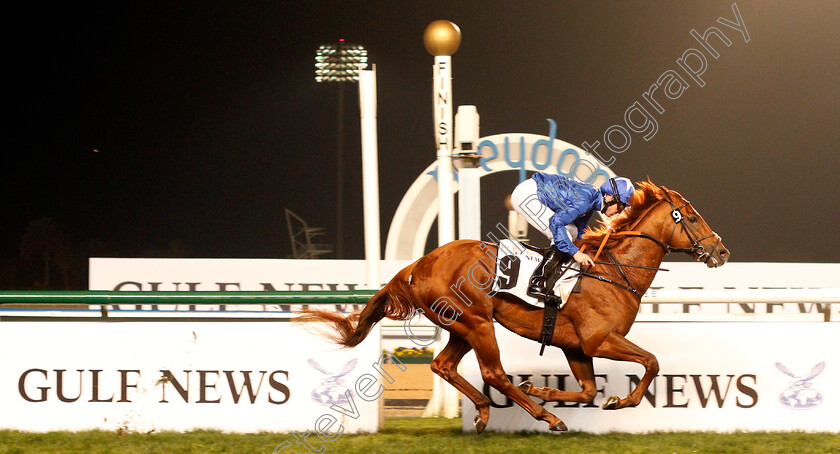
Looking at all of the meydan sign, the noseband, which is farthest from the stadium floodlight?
the noseband

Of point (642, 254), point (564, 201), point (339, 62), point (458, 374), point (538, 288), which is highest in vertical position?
point (339, 62)

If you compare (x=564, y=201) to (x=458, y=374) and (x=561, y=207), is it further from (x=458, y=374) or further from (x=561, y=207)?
(x=458, y=374)

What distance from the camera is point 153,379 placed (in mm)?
3859

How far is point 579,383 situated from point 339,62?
1197 centimetres

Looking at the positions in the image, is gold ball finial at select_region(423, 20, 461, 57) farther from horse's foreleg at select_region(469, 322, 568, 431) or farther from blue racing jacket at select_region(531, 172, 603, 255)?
horse's foreleg at select_region(469, 322, 568, 431)

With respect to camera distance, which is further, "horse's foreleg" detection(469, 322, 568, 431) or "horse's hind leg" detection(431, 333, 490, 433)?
"horse's hind leg" detection(431, 333, 490, 433)

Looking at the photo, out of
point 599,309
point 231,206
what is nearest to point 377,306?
point 599,309

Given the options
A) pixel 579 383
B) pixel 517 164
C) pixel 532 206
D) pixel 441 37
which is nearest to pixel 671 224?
pixel 532 206

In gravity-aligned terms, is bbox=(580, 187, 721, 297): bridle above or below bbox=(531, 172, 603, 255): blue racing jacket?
below

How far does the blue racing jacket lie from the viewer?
11.8 feet

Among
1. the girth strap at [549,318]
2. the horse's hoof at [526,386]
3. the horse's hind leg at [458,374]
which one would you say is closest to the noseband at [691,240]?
the girth strap at [549,318]

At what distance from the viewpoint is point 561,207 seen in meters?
3.70

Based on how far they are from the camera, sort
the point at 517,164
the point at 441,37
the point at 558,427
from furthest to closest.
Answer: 1. the point at 517,164
2. the point at 441,37
3. the point at 558,427

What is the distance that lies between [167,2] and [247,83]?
258 cm
